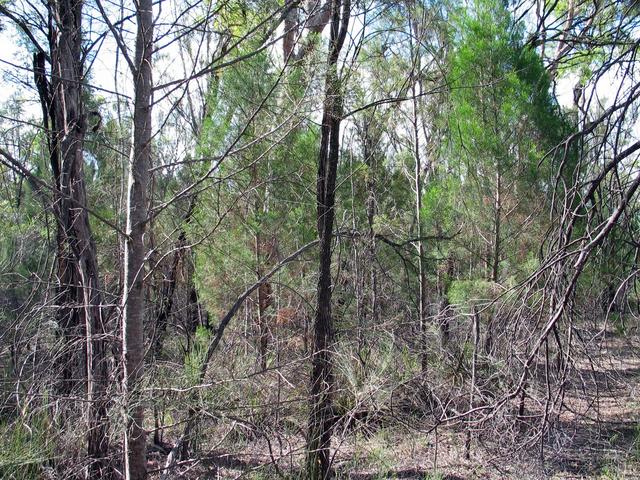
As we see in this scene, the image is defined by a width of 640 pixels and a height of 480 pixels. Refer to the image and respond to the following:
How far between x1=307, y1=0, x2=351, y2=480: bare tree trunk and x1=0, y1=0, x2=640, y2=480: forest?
3cm

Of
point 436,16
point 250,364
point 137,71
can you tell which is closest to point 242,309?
point 250,364

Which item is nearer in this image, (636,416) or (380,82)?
(380,82)

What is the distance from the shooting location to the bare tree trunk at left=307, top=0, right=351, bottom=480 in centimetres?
493

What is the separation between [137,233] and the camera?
3199 millimetres

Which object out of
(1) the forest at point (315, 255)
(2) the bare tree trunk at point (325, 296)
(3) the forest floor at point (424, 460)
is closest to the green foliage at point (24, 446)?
(1) the forest at point (315, 255)

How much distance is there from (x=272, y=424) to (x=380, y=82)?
163 inches

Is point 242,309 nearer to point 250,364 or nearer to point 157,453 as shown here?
point 157,453

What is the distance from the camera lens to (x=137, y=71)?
3.13m

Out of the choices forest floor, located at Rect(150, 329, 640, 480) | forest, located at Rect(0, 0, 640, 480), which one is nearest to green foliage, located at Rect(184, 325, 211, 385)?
forest, located at Rect(0, 0, 640, 480)

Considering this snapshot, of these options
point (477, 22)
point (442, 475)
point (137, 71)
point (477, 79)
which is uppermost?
point (477, 22)

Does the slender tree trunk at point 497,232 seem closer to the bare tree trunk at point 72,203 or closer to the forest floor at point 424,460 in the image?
Result: the forest floor at point 424,460

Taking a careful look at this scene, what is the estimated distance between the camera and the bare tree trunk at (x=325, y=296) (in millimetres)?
4926

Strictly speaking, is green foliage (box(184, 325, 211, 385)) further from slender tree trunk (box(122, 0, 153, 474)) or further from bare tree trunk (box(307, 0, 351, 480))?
bare tree trunk (box(307, 0, 351, 480))

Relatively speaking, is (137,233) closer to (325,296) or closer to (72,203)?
(72,203)
